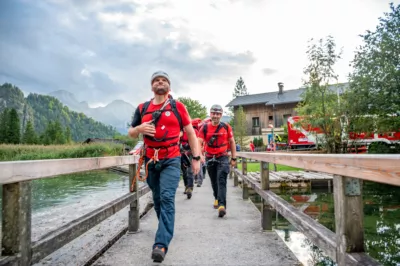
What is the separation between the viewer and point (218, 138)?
237 inches

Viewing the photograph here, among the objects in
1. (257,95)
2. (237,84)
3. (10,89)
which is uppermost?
(10,89)

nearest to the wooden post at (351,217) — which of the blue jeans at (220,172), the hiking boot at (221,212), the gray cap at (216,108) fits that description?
the hiking boot at (221,212)

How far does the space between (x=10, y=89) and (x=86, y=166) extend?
225 m

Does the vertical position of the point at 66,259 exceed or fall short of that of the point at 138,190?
it falls short

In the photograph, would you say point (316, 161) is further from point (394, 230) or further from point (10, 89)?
point (10, 89)

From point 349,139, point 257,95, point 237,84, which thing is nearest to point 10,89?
point 237,84

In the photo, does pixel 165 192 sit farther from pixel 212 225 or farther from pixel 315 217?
pixel 315 217

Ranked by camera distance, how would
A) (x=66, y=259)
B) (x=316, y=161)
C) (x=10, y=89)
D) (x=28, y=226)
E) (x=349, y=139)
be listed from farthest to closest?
1. (x=10, y=89)
2. (x=349, y=139)
3. (x=66, y=259)
4. (x=316, y=161)
5. (x=28, y=226)

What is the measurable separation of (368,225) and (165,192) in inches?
227

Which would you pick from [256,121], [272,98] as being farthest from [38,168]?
[256,121]

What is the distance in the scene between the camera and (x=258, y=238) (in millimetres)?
3898

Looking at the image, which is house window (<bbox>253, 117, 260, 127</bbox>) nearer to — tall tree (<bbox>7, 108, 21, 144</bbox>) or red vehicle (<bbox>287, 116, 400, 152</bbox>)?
red vehicle (<bbox>287, 116, 400, 152</bbox>)

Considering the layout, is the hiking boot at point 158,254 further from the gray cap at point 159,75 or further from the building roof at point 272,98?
the building roof at point 272,98

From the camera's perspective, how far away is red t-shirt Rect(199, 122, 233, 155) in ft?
19.5
